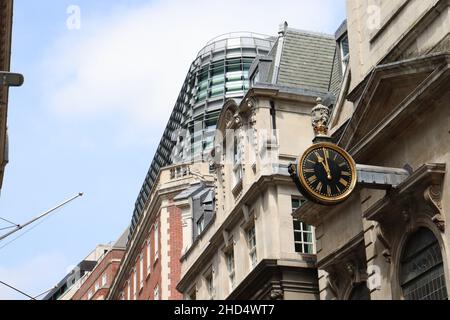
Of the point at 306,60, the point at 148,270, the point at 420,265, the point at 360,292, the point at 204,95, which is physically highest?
the point at 204,95

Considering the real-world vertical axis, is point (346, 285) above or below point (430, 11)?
below

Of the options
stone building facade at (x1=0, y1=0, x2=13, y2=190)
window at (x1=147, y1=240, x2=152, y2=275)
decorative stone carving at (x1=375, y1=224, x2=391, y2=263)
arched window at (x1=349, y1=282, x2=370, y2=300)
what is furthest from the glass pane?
window at (x1=147, y1=240, x2=152, y2=275)

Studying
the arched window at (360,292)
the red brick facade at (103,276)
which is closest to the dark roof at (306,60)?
the arched window at (360,292)

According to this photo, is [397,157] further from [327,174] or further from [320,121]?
[320,121]

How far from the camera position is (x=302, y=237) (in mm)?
34156

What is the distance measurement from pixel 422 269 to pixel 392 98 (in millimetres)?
4397

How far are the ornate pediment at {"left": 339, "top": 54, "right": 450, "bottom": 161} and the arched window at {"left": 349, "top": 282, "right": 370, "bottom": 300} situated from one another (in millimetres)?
3612

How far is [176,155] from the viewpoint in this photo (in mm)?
69812

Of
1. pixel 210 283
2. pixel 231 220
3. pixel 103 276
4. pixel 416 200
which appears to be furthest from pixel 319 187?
pixel 103 276
